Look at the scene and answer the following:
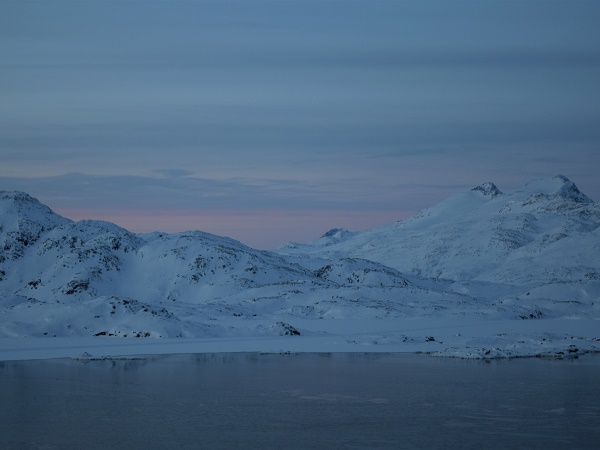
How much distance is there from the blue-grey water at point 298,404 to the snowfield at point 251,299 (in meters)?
7.02

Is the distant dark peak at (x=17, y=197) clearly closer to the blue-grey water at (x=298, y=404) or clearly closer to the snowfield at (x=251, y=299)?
the snowfield at (x=251, y=299)

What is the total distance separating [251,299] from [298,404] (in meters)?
48.4

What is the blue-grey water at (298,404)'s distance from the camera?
68.3ft

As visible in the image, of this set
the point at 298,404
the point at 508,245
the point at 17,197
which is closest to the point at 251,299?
the point at 17,197

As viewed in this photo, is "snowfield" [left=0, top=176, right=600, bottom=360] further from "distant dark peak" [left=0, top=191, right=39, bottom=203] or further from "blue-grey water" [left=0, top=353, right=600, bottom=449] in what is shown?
"blue-grey water" [left=0, top=353, right=600, bottom=449]

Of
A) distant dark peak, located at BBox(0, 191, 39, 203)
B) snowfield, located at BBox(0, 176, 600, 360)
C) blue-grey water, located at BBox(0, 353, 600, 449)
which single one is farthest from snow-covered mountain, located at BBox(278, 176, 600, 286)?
blue-grey water, located at BBox(0, 353, 600, 449)

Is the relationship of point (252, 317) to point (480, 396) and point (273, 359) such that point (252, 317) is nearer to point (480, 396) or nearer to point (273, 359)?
point (273, 359)

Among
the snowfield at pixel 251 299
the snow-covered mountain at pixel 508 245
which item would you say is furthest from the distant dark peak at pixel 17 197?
the snow-covered mountain at pixel 508 245

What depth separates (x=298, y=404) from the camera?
2614cm

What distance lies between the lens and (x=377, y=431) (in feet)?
71.6

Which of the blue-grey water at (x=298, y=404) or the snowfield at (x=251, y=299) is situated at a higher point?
the snowfield at (x=251, y=299)

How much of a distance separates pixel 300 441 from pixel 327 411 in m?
4.37

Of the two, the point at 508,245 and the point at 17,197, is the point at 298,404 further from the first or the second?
the point at 508,245

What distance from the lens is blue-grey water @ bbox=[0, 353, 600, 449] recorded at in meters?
20.8
